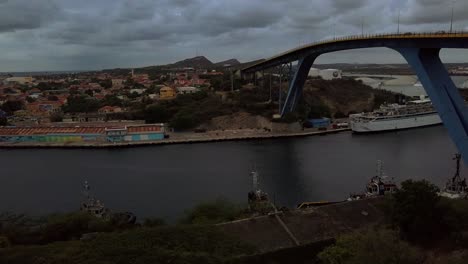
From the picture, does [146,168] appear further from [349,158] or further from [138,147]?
[349,158]

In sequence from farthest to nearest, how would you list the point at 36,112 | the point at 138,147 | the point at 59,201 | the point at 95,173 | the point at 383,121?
the point at 36,112
the point at 383,121
the point at 138,147
the point at 95,173
the point at 59,201

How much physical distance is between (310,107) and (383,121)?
535 centimetres

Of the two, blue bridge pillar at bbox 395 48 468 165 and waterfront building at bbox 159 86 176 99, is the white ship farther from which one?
waterfront building at bbox 159 86 176 99

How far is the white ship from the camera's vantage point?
2256 centimetres

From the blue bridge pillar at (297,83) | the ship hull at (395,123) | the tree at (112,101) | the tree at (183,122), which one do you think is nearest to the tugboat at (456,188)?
the blue bridge pillar at (297,83)

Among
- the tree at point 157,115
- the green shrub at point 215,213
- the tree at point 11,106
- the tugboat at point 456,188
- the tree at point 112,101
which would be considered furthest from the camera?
the tree at point 112,101

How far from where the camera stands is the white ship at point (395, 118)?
22.6 metres

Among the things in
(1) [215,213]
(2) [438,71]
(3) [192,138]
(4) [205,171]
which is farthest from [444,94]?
(3) [192,138]

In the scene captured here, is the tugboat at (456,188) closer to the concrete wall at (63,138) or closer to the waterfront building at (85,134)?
the waterfront building at (85,134)

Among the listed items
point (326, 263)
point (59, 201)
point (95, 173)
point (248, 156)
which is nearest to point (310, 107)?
point (248, 156)

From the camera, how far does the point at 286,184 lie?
1288 cm

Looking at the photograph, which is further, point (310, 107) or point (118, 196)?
point (310, 107)

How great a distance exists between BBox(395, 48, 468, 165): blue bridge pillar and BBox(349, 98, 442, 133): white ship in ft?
46.2

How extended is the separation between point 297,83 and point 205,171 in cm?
1062
